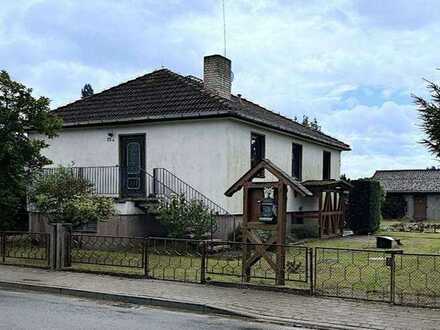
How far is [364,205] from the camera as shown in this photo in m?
26.2

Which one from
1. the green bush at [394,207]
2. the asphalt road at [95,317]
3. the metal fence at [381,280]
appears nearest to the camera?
the asphalt road at [95,317]

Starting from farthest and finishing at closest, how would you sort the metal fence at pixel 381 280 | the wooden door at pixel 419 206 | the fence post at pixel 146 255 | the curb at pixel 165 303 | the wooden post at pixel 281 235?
1. the wooden door at pixel 419 206
2. the fence post at pixel 146 255
3. the wooden post at pixel 281 235
4. the metal fence at pixel 381 280
5. the curb at pixel 165 303

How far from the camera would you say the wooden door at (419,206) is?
46375mm

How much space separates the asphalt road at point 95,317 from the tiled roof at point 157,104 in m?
10.2

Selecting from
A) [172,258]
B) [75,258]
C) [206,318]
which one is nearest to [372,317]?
[206,318]

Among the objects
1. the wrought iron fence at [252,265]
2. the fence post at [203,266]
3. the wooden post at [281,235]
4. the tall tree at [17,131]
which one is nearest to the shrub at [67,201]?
the tall tree at [17,131]

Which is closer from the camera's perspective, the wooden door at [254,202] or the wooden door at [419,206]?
the wooden door at [254,202]

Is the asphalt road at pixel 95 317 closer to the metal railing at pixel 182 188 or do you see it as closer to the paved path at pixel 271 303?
the paved path at pixel 271 303

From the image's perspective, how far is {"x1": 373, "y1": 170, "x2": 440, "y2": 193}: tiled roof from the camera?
46.6m

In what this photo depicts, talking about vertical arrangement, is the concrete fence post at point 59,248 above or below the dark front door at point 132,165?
below

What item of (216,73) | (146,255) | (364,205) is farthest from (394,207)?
(146,255)

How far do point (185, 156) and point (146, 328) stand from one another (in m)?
12.1

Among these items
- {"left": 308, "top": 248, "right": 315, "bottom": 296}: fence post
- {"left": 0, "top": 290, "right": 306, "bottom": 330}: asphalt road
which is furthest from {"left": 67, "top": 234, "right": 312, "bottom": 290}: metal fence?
{"left": 0, "top": 290, "right": 306, "bottom": 330}: asphalt road

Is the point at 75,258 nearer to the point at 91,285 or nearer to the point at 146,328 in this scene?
the point at 91,285
